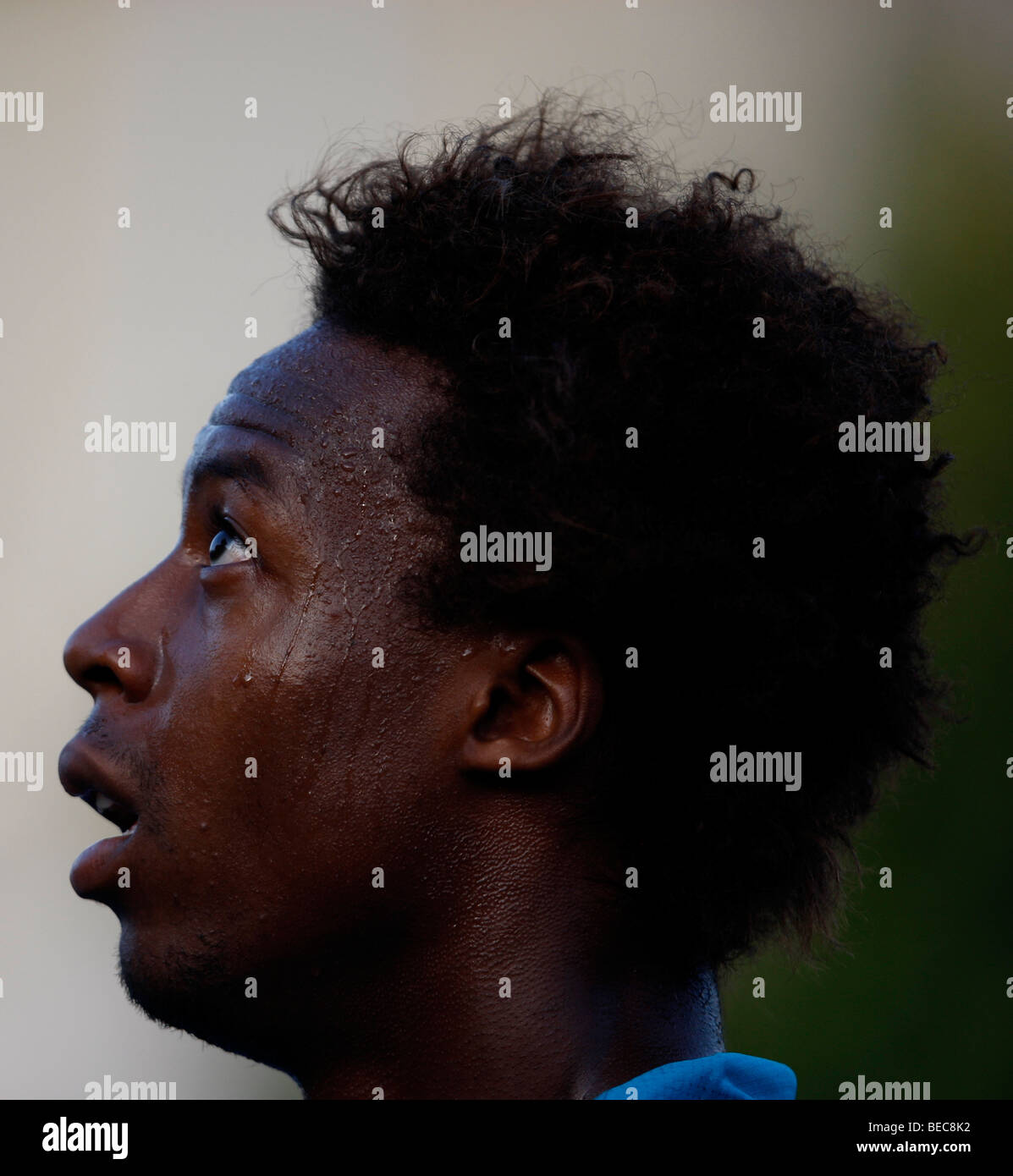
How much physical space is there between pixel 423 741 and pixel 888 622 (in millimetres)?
1081

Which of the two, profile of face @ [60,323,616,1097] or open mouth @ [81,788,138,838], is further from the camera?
open mouth @ [81,788,138,838]

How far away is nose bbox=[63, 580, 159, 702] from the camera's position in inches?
113

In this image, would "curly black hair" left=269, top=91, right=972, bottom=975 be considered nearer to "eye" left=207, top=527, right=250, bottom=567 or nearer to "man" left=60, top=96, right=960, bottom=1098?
"man" left=60, top=96, right=960, bottom=1098

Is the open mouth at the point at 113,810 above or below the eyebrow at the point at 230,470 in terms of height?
below

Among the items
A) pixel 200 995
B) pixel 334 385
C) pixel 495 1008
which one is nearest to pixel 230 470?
pixel 334 385

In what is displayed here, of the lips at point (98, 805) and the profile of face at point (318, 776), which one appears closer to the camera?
the profile of face at point (318, 776)

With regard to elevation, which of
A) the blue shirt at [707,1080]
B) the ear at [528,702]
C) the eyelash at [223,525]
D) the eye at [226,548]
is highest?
the eyelash at [223,525]

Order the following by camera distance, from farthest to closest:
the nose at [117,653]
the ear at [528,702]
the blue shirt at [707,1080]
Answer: the nose at [117,653] → the ear at [528,702] → the blue shirt at [707,1080]

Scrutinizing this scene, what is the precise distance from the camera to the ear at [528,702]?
2762 mm

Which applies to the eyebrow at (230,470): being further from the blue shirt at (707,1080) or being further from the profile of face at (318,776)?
the blue shirt at (707,1080)

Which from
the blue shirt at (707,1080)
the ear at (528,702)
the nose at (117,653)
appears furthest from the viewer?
the nose at (117,653)

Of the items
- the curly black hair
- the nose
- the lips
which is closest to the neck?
the curly black hair

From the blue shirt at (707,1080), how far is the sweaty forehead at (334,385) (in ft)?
4.49

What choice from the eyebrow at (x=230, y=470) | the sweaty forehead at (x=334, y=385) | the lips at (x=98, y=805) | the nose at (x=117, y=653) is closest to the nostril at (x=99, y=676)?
the nose at (x=117, y=653)
